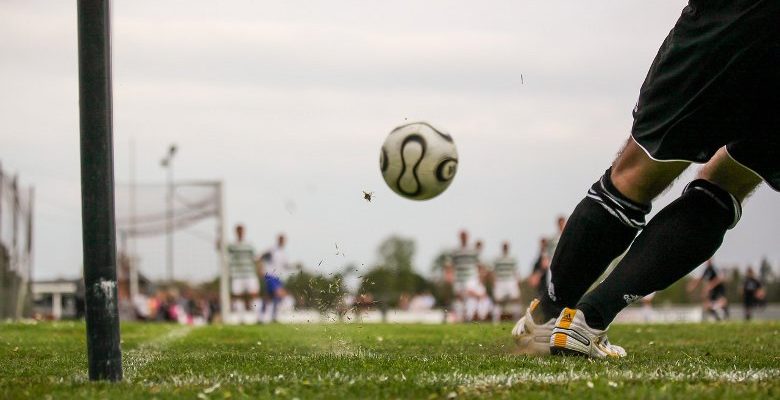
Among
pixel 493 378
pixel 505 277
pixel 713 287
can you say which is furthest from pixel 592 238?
pixel 713 287

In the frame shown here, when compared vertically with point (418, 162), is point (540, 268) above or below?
below

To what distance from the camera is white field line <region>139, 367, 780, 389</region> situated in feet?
12.2

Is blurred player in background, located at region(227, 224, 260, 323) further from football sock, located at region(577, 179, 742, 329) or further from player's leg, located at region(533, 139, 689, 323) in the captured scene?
football sock, located at region(577, 179, 742, 329)

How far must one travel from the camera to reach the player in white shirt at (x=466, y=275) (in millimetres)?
23922

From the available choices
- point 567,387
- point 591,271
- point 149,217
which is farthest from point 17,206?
point 567,387

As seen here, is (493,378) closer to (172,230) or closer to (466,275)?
(466,275)

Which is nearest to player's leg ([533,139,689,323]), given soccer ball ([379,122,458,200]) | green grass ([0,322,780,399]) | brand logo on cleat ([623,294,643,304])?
brand logo on cleat ([623,294,643,304])

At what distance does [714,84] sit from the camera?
4172mm

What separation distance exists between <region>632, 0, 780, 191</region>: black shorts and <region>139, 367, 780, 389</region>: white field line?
2.98ft

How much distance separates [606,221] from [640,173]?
1.13 ft

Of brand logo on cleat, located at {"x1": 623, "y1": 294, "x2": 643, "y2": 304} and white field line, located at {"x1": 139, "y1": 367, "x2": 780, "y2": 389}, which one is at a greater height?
brand logo on cleat, located at {"x1": 623, "y1": 294, "x2": 643, "y2": 304}

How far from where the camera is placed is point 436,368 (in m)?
4.36

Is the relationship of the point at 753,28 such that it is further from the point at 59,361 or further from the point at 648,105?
the point at 59,361

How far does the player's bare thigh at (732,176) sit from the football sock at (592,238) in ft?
Answer: 1.13
